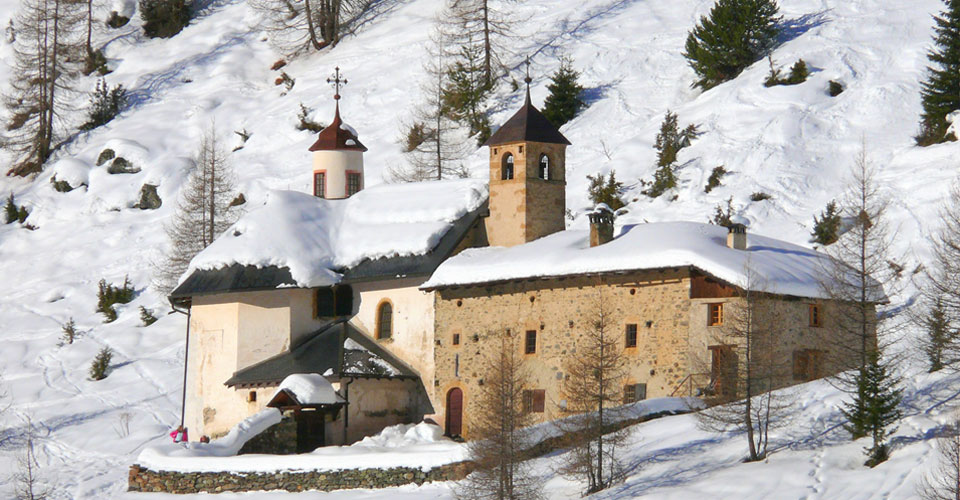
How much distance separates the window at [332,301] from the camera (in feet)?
148

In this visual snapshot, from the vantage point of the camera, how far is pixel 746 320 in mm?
32188

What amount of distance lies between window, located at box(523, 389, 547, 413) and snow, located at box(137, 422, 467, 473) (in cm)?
225

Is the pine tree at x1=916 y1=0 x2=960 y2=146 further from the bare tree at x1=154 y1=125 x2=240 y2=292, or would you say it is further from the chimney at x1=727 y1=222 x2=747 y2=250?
the bare tree at x1=154 y1=125 x2=240 y2=292

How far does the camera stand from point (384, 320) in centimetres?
4438

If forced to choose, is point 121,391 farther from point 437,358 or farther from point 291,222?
point 437,358

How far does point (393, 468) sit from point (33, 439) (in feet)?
57.1

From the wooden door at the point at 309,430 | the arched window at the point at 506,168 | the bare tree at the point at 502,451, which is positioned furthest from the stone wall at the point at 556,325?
the bare tree at the point at 502,451

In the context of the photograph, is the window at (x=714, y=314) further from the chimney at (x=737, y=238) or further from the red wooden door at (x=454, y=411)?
the red wooden door at (x=454, y=411)

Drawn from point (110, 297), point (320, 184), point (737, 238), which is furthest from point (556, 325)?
point (110, 297)

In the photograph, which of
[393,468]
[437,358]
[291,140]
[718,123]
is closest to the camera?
[393,468]

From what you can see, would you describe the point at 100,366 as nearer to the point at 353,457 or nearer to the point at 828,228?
the point at 353,457

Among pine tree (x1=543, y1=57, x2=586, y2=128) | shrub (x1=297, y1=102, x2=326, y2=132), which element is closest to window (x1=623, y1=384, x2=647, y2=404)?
pine tree (x1=543, y1=57, x2=586, y2=128)

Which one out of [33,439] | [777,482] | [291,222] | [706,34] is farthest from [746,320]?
[706,34]

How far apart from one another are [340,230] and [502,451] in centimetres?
1705
